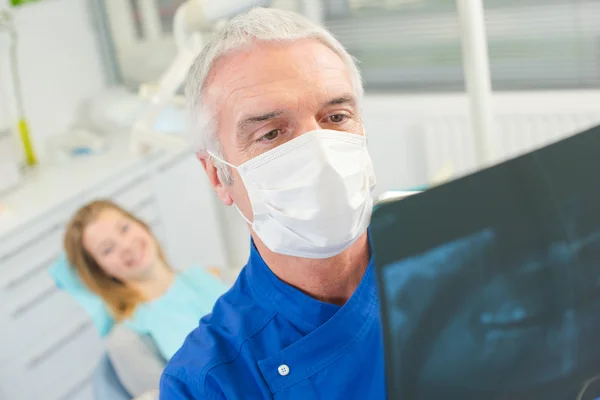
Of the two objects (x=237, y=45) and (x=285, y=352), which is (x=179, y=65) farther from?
(x=285, y=352)

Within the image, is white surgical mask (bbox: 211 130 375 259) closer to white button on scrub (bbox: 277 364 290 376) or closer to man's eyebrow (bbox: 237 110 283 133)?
man's eyebrow (bbox: 237 110 283 133)

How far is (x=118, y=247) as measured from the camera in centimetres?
241

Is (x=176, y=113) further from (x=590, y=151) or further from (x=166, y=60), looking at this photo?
(x=166, y=60)

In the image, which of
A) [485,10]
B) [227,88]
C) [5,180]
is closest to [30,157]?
[5,180]

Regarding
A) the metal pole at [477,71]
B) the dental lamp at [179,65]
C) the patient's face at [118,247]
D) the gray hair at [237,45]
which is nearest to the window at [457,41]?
the patient's face at [118,247]

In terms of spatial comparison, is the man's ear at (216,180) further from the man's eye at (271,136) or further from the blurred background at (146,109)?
the blurred background at (146,109)

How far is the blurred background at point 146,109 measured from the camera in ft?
8.90

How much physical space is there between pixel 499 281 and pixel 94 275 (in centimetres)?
192

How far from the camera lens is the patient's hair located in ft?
7.78

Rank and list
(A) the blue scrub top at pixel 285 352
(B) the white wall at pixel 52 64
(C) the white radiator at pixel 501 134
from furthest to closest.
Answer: (B) the white wall at pixel 52 64, (C) the white radiator at pixel 501 134, (A) the blue scrub top at pixel 285 352

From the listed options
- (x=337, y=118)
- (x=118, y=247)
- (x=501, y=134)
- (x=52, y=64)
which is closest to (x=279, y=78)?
(x=337, y=118)

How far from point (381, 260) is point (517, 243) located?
14 cm

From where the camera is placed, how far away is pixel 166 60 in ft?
11.8

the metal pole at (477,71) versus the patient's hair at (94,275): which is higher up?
the metal pole at (477,71)
